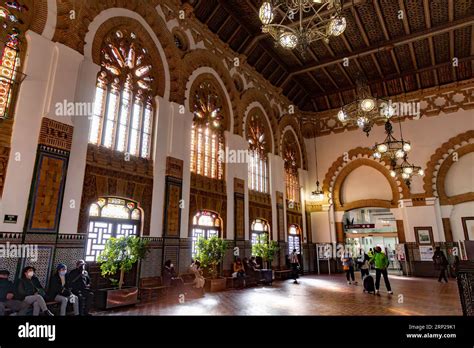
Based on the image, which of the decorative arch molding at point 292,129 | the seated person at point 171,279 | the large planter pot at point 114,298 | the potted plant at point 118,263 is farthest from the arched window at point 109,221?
the decorative arch molding at point 292,129

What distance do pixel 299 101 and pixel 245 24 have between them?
6802mm

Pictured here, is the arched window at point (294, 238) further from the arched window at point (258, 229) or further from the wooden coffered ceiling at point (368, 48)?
the wooden coffered ceiling at point (368, 48)

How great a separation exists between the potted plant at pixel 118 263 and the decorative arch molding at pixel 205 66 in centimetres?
485

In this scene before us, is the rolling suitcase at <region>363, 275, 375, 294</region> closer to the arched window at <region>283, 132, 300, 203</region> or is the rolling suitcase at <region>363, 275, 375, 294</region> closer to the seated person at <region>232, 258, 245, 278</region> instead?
the seated person at <region>232, 258, 245, 278</region>

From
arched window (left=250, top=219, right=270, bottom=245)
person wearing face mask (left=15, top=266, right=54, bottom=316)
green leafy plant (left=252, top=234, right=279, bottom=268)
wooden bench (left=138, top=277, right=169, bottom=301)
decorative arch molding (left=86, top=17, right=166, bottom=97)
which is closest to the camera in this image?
person wearing face mask (left=15, top=266, right=54, bottom=316)

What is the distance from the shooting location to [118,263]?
6562 millimetres

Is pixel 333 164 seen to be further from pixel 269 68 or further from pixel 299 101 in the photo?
pixel 269 68

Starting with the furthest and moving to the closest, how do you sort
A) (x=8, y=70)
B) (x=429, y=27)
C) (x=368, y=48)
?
1. (x=368, y=48)
2. (x=429, y=27)
3. (x=8, y=70)

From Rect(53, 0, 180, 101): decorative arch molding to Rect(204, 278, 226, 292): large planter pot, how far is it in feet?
20.1

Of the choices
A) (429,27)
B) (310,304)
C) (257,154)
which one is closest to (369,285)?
(310,304)

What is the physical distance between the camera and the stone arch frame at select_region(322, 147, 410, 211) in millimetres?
15109

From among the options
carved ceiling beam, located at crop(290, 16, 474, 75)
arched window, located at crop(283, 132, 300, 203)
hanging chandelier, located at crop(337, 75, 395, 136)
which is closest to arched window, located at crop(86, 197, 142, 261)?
hanging chandelier, located at crop(337, 75, 395, 136)

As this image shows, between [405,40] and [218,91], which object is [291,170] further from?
[405,40]

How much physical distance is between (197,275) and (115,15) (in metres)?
7.58
